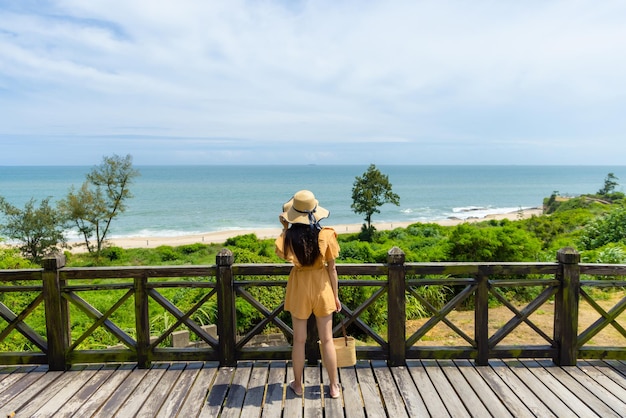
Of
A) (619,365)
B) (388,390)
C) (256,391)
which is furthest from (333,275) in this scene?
(619,365)

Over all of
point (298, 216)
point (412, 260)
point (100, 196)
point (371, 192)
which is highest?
point (298, 216)

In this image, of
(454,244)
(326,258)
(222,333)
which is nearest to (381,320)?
(454,244)

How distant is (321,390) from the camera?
13.4 ft

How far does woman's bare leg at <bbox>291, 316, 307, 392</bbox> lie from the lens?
3.95 metres

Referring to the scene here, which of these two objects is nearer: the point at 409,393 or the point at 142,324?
the point at 409,393

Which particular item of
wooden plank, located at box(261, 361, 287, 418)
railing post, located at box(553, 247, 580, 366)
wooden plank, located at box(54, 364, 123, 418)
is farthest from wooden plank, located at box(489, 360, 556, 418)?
wooden plank, located at box(54, 364, 123, 418)

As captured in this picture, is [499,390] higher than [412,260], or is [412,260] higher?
[499,390]

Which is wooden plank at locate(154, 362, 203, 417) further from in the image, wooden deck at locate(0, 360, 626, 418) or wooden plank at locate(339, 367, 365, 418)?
wooden plank at locate(339, 367, 365, 418)

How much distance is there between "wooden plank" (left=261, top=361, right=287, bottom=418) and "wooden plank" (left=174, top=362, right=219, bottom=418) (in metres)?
0.56

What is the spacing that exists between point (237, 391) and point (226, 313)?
83cm

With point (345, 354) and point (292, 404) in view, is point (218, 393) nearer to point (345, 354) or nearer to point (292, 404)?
point (292, 404)

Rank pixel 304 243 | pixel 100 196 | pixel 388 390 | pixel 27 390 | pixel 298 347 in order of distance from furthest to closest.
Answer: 1. pixel 100 196
2. pixel 27 390
3. pixel 388 390
4. pixel 298 347
5. pixel 304 243

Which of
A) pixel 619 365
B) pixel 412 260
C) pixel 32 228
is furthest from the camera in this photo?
pixel 32 228

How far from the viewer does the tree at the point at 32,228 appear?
2906 centimetres
